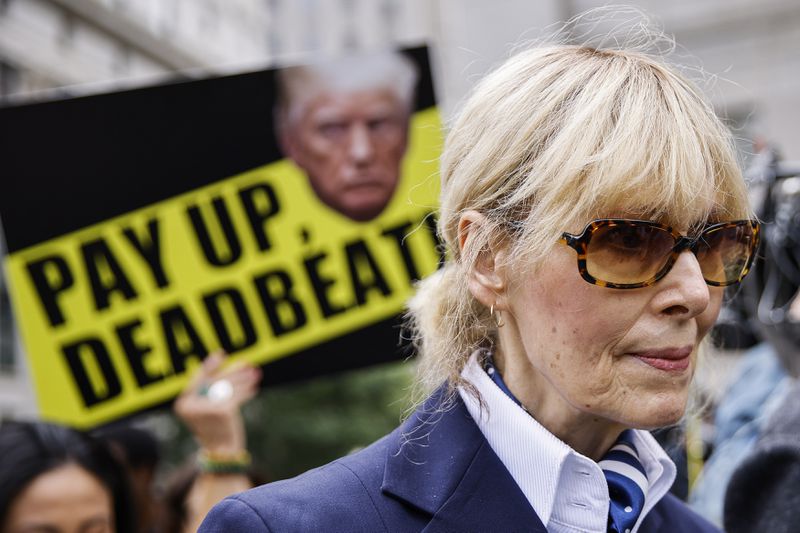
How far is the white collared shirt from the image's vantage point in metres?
1.60

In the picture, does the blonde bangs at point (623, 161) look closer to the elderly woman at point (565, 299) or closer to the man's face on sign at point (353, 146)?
the elderly woman at point (565, 299)

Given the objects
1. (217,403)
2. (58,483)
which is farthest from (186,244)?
(58,483)

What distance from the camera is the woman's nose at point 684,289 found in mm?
1530

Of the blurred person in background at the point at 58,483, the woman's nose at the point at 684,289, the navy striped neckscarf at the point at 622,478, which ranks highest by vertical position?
the woman's nose at the point at 684,289

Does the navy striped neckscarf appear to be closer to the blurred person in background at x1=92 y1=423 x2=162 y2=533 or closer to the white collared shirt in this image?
the white collared shirt

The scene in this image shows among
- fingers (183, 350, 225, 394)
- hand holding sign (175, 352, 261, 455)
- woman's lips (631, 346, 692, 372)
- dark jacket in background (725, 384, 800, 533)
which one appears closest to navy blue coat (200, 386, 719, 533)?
woman's lips (631, 346, 692, 372)

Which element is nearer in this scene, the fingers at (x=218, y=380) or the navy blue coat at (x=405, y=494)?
the navy blue coat at (x=405, y=494)

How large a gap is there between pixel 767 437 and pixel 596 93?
0.92 meters

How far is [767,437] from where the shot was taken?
2.09 meters

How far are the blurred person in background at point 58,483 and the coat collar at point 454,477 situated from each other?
1.51m

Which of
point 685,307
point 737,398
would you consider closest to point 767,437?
point 685,307

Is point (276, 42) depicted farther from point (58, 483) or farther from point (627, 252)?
point (627, 252)

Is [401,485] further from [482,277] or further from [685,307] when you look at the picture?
[685,307]

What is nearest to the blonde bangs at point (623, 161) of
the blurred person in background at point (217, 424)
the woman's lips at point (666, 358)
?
the woman's lips at point (666, 358)
